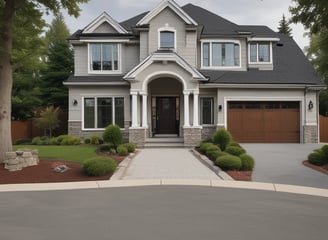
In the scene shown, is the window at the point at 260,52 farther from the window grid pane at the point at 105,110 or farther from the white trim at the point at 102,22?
the window grid pane at the point at 105,110

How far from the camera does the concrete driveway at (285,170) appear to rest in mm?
10742

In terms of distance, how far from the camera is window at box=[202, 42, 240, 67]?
23.0 m

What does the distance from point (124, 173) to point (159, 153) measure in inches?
211

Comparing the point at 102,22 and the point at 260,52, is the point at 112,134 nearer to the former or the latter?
the point at 102,22

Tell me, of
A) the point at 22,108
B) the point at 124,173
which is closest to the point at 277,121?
the point at 124,173

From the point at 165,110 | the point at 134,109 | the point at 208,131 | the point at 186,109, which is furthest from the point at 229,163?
the point at 165,110

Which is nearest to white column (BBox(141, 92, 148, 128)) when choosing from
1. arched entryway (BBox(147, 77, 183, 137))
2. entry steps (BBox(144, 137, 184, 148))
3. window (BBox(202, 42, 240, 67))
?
entry steps (BBox(144, 137, 184, 148))

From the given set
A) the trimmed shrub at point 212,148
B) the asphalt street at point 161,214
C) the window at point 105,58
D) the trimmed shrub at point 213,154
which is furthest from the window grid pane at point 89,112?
the asphalt street at point 161,214

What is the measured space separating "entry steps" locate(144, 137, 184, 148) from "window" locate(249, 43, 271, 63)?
334 inches

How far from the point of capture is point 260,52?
24.5m

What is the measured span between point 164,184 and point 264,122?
13794 mm

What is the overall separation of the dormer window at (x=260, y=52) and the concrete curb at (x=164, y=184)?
15.7 m

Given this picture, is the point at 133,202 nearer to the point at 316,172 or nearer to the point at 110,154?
the point at 316,172

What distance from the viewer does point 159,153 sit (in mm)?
16984
